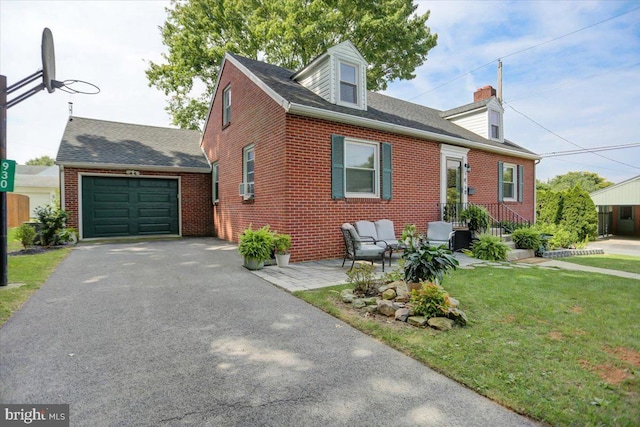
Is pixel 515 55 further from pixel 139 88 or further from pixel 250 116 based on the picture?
pixel 139 88

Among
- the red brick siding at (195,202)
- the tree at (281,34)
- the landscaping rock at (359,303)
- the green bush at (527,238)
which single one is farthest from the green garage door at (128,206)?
the green bush at (527,238)

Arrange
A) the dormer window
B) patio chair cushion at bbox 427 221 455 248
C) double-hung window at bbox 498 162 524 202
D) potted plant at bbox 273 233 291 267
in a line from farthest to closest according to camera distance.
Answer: the dormer window
double-hung window at bbox 498 162 524 202
patio chair cushion at bbox 427 221 455 248
potted plant at bbox 273 233 291 267

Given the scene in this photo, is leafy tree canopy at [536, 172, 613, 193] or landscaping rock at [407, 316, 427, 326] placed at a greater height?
leafy tree canopy at [536, 172, 613, 193]

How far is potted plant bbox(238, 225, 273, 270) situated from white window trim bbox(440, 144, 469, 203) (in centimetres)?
635

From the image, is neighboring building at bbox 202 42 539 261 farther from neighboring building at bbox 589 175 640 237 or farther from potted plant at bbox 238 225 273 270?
neighboring building at bbox 589 175 640 237

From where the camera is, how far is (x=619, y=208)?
859 inches

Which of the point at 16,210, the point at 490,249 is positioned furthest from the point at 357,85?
the point at 16,210

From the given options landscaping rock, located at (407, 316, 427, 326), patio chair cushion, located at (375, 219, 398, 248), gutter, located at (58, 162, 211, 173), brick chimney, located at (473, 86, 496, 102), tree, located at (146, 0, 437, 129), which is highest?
tree, located at (146, 0, 437, 129)

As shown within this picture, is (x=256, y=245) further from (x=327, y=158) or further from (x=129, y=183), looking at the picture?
(x=129, y=183)

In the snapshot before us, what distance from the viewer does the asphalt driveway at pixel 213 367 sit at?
6.59 feet

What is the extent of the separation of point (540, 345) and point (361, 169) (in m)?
6.14

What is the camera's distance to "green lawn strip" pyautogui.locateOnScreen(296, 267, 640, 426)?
82.6 inches

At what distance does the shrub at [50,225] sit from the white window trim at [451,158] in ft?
40.2

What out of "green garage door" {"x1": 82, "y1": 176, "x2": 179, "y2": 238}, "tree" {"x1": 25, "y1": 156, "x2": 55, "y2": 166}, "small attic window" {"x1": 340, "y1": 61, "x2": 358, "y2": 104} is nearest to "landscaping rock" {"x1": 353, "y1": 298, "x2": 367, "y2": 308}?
"small attic window" {"x1": 340, "y1": 61, "x2": 358, "y2": 104}
